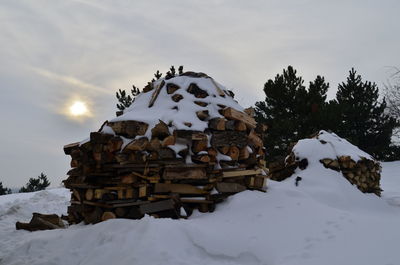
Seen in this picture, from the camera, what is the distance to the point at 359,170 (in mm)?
8953

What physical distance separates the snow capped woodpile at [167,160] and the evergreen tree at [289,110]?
39.5 feet

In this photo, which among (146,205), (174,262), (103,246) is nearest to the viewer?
(174,262)

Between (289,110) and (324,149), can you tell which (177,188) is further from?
(289,110)

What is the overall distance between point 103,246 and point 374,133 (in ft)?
71.9

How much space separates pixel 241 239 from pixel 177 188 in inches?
60.7

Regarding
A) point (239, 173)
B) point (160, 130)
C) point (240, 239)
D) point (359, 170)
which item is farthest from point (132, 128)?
point (359, 170)

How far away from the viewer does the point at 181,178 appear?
5.38m

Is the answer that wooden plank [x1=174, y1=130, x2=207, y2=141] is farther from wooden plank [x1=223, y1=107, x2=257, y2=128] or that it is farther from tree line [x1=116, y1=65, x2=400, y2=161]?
tree line [x1=116, y1=65, x2=400, y2=161]

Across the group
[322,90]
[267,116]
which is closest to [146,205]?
[267,116]

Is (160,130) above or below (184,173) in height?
above

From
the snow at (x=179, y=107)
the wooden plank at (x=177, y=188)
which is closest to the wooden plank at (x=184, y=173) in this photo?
the wooden plank at (x=177, y=188)

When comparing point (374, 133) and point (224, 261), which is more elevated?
point (374, 133)

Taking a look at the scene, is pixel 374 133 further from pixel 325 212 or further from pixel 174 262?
pixel 174 262

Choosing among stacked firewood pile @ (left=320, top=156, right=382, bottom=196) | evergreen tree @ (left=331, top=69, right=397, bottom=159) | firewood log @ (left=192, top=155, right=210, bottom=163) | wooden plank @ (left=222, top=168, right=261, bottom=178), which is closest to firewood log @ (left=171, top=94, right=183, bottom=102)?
firewood log @ (left=192, top=155, right=210, bottom=163)
